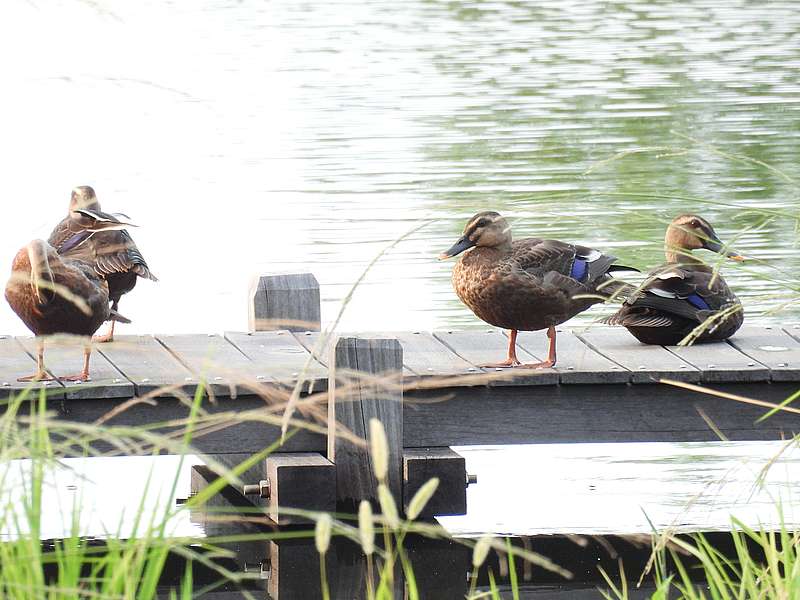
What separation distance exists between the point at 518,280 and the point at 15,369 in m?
1.96

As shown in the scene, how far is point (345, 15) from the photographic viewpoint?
111 ft

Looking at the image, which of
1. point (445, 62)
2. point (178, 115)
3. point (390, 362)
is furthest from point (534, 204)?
point (445, 62)

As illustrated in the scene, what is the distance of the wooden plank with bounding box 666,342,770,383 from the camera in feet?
18.9

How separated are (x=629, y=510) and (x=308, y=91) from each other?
15808mm

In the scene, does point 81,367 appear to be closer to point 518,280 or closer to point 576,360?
point 518,280

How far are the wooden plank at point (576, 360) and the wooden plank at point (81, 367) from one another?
1646 millimetres

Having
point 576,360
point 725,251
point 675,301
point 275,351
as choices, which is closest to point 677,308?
point 675,301

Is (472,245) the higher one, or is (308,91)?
(472,245)

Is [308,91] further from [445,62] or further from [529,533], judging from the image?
[529,533]

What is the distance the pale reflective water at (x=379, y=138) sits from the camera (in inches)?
423

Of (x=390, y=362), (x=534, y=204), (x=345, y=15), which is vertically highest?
(x=534, y=204)

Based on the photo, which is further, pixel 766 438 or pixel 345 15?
pixel 345 15

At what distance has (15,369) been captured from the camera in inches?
228

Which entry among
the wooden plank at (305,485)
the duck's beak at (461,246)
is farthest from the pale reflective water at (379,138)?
the wooden plank at (305,485)
